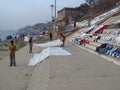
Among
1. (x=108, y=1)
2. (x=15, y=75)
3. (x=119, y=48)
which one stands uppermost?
(x=108, y=1)

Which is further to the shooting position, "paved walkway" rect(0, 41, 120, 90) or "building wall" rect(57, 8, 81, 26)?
"building wall" rect(57, 8, 81, 26)

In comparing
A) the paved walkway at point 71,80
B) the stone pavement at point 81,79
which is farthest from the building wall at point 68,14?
the stone pavement at point 81,79

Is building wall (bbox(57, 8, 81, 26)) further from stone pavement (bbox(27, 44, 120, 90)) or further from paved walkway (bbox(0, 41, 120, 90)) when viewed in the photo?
stone pavement (bbox(27, 44, 120, 90))

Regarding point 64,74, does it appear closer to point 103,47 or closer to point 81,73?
point 81,73

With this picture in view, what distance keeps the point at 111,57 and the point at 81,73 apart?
4267 mm

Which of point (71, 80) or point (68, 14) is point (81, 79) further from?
point (68, 14)

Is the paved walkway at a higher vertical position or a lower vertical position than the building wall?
lower

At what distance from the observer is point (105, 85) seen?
34.2ft

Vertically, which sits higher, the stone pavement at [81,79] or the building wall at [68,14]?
the building wall at [68,14]

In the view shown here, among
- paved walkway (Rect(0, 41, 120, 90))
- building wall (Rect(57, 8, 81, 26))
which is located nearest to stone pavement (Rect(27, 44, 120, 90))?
paved walkway (Rect(0, 41, 120, 90))

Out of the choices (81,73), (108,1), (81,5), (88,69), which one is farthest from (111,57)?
(81,5)

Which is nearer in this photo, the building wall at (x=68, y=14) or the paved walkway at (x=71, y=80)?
the paved walkway at (x=71, y=80)

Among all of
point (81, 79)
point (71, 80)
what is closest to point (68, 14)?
point (81, 79)

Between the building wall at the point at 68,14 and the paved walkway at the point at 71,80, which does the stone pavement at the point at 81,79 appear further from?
the building wall at the point at 68,14
